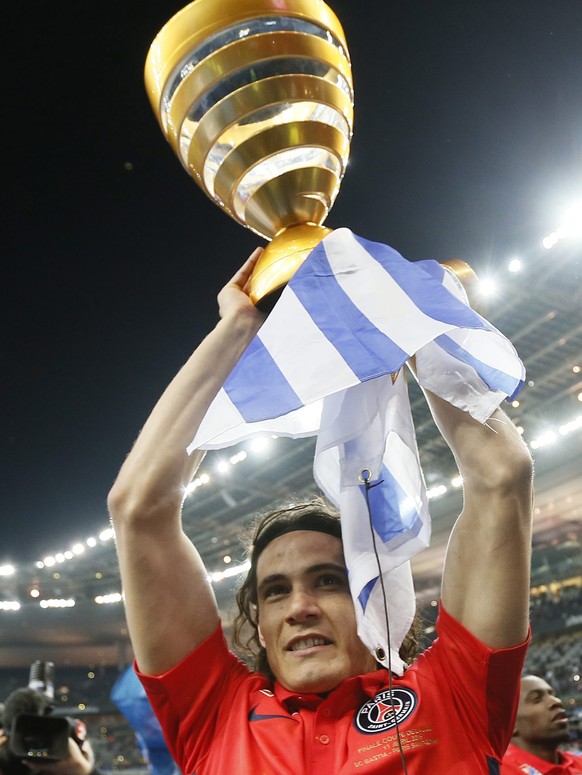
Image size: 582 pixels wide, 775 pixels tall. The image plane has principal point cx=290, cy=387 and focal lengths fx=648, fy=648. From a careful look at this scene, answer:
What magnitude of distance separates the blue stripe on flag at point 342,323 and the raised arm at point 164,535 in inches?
10.3

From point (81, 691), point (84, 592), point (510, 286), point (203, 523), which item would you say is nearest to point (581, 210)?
point (510, 286)

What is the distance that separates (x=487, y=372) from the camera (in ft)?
3.56

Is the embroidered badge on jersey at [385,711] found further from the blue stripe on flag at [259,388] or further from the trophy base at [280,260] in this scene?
the trophy base at [280,260]

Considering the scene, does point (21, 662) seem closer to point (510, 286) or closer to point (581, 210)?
point (510, 286)

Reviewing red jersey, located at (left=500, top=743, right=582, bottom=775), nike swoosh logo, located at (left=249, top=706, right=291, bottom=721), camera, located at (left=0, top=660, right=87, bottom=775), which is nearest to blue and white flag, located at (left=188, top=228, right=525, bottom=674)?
nike swoosh logo, located at (left=249, top=706, right=291, bottom=721)

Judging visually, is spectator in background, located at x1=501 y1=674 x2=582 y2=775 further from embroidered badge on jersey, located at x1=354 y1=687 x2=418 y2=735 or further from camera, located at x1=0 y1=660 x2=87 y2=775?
embroidered badge on jersey, located at x1=354 y1=687 x2=418 y2=735

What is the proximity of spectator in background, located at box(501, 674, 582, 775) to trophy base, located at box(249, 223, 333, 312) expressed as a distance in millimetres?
2834

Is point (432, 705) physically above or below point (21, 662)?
below

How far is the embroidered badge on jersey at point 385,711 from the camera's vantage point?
3.52 feet

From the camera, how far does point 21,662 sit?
2220cm

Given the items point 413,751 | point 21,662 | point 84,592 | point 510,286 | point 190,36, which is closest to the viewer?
point 413,751

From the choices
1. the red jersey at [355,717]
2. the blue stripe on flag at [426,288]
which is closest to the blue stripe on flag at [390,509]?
the red jersey at [355,717]

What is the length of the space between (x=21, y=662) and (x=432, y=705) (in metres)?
24.8

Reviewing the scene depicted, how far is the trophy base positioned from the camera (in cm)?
120
